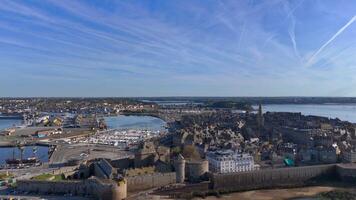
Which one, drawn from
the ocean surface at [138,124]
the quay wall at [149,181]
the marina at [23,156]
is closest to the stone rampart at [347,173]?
the quay wall at [149,181]

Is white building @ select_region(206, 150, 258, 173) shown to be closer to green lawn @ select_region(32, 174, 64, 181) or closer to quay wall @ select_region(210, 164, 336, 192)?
quay wall @ select_region(210, 164, 336, 192)

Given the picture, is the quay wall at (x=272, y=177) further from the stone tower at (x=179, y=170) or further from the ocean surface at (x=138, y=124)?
the ocean surface at (x=138, y=124)

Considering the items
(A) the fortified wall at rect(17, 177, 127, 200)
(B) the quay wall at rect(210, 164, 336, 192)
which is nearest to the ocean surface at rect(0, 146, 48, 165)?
(A) the fortified wall at rect(17, 177, 127, 200)

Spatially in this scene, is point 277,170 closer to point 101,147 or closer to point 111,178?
point 111,178

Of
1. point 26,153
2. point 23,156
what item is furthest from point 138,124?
point 23,156

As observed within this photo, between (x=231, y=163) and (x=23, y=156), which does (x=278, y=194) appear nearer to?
(x=231, y=163)
